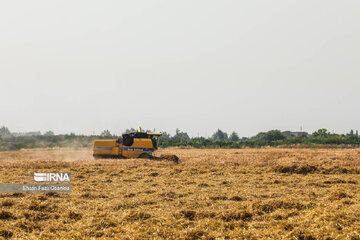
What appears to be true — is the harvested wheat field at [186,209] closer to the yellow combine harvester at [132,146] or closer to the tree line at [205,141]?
the yellow combine harvester at [132,146]

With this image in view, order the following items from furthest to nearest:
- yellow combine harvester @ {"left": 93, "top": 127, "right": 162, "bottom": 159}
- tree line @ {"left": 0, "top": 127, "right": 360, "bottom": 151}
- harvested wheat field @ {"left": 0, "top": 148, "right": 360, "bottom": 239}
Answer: tree line @ {"left": 0, "top": 127, "right": 360, "bottom": 151}, yellow combine harvester @ {"left": 93, "top": 127, "right": 162, "bottom": 159}, harvested wheat field @ {"left": 0, "top": 148, "right": 360, "bottom": 239}

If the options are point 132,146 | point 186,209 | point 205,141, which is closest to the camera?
point 186,209

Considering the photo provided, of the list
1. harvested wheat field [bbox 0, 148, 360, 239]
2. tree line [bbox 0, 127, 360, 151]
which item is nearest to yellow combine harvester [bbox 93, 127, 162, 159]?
harvested wheat field [bbox 0, 148, 360, 239]

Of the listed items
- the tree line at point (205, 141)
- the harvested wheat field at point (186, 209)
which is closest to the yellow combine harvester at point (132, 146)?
the harvested wheat field at point (186, 209)

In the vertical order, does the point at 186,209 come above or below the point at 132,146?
below

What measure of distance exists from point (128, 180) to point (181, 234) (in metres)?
7.71

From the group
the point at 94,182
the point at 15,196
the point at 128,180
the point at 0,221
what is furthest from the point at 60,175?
the point at 0,221

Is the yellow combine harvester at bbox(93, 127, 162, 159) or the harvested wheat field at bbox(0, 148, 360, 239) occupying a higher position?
the yellow combine harvester at bbox(93, 127, 162, 159)

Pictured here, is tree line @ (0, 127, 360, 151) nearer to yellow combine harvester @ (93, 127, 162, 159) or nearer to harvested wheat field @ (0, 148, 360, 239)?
yellow combine harvester @ (93, 127, 162, 159)

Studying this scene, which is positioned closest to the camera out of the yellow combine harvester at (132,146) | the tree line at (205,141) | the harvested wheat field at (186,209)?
the harvested wheat field at (186,209)

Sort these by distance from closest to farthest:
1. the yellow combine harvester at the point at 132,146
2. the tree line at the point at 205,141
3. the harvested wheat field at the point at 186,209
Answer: the harvested wheat field at the point at 186,209 → the yellow combine harvester at the point at 132,146 → the tree line at the point at 205,141

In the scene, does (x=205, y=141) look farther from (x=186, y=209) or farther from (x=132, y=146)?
(x=186, y=209)

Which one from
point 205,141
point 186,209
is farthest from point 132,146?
point 205,141

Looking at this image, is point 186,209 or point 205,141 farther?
point 205,141
